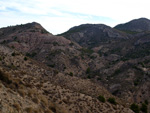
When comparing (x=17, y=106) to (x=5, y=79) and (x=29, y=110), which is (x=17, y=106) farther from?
(x=5, y=79)

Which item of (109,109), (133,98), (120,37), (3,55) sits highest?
(120,37)

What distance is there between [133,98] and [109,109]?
90.9 ft

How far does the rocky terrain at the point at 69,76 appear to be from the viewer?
931 inches

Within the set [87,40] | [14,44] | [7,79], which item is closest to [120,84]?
[7,79]

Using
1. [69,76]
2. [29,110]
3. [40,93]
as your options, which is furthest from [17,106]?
[69,76]

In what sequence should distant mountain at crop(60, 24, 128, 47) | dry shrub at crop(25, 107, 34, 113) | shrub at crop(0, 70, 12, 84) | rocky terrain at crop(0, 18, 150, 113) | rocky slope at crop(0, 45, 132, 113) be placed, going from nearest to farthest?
dry shrub at crop(25, 107, 34, 113) → rocky slope at crop(0, 45, 132, 113) → shrub at crop(0, 70, 12, 84) → rocky terrain at crop(0, 18, 150, 113) → distant mountain at crop(60, 24, 128, 47)

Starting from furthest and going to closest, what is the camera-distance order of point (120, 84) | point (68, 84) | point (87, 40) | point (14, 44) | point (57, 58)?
point (87, 40), point (14, 44), point (57, 58), point (120, 84), point (68, 84)

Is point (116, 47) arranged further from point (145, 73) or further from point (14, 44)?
point (14, 44)

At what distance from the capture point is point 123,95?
5866 centimetres

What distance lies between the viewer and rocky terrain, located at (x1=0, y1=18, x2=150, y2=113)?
23.7 m

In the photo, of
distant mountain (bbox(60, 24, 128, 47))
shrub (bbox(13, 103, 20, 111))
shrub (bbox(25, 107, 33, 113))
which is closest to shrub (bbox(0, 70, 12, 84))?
shrub (bbox(25, 107, 33, 113))

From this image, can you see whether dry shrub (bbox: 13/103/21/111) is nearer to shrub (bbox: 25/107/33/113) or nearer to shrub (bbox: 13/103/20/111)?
shrub (bbox: 13/103/20/111)

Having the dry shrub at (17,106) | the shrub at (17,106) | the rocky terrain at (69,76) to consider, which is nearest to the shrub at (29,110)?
the rocky terrain at (69,76)

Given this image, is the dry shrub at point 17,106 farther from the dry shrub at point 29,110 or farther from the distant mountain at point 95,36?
the distant mountain at point 95,36
